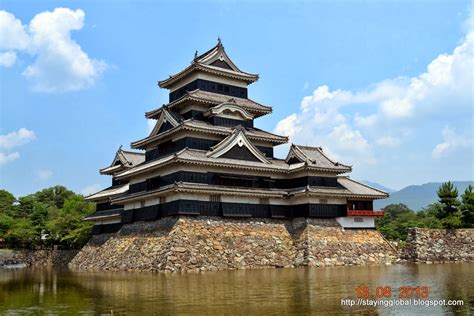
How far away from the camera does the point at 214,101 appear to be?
38.4m

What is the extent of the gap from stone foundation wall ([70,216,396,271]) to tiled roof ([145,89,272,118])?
32.4ft

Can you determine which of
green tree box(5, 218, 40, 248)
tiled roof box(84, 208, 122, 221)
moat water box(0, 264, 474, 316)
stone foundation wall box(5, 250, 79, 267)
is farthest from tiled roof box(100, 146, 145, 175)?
moat water box(0, 264, 474, 316)

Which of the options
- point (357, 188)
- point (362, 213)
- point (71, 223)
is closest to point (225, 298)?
point (362, 213)

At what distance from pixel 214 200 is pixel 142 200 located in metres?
6.57

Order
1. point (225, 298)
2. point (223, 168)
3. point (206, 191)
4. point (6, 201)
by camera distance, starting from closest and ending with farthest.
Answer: point (225, 298)
point (206, 191)
point (223, 168)
point (6, 201)

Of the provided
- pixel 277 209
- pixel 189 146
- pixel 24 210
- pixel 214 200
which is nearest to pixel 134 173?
pixel 189 146

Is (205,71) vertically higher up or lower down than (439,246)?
higher up

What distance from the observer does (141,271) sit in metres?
30.3

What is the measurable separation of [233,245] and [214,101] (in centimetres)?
1212

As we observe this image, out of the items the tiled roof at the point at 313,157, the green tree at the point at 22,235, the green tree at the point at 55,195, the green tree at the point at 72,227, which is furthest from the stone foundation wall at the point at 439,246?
the green tree at the point at 55,195

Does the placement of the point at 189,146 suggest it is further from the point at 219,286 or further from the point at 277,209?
the point at 219,286

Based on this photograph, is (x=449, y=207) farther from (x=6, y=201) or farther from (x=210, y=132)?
(x=6, y=201)

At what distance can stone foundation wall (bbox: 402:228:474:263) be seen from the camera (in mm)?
37719

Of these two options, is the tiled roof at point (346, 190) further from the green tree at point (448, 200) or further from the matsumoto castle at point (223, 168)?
the green tree at point (448, 200)
